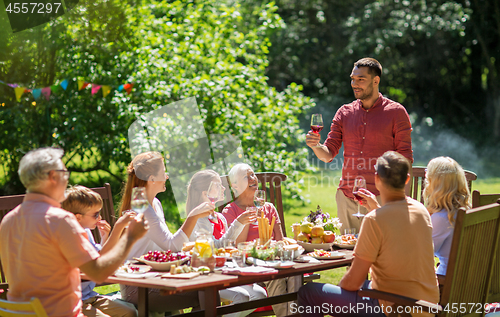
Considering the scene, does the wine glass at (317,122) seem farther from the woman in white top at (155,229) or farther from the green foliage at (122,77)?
the green foliage at (122,77)

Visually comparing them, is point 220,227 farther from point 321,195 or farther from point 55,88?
point 321,195

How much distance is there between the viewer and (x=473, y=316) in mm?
2719

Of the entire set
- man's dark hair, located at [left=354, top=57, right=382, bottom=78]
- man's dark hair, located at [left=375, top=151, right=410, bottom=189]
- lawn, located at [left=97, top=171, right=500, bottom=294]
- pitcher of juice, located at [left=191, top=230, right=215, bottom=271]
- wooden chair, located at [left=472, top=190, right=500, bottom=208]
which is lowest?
lawn, located at [left=97, top=171, right=500, bottom=294]

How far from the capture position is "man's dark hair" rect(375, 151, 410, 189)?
2653mm

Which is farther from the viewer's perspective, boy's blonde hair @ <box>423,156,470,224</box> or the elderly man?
boy's blonde hair @ <box>423,156,470,224</box>

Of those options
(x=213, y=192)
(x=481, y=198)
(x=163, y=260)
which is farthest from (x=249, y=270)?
(x=481, y=198)

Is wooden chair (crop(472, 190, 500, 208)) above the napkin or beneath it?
above

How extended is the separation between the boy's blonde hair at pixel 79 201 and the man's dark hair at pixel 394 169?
1.78 m

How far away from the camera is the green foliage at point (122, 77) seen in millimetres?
7105

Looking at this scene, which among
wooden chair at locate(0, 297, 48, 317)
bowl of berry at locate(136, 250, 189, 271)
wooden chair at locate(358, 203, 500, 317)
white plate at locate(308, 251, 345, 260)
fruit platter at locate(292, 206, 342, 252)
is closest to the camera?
wooden chair at locate(0, 297, 48, 317)

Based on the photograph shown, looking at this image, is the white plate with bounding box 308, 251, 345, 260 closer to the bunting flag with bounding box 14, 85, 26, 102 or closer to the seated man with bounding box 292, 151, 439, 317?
the seated man with bounding box 292, 151, 439, 317

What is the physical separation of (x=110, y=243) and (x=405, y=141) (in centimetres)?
254

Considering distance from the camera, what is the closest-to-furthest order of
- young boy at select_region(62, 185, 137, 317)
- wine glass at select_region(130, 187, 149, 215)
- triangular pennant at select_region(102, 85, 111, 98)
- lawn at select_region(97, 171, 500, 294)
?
wine glass at select_region(130, 187, 149, 215), young boy at select_region(62, 185, 137, 317), triangular pennant at select_region(102, 85, 111, 98), lawn at select_region(97, 171, 500, 294)

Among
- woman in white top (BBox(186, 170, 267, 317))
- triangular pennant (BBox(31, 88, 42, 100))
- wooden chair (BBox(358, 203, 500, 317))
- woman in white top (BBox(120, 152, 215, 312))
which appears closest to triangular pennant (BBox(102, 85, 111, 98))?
triangular pennant (BBox(31, 88, 42, 100))
